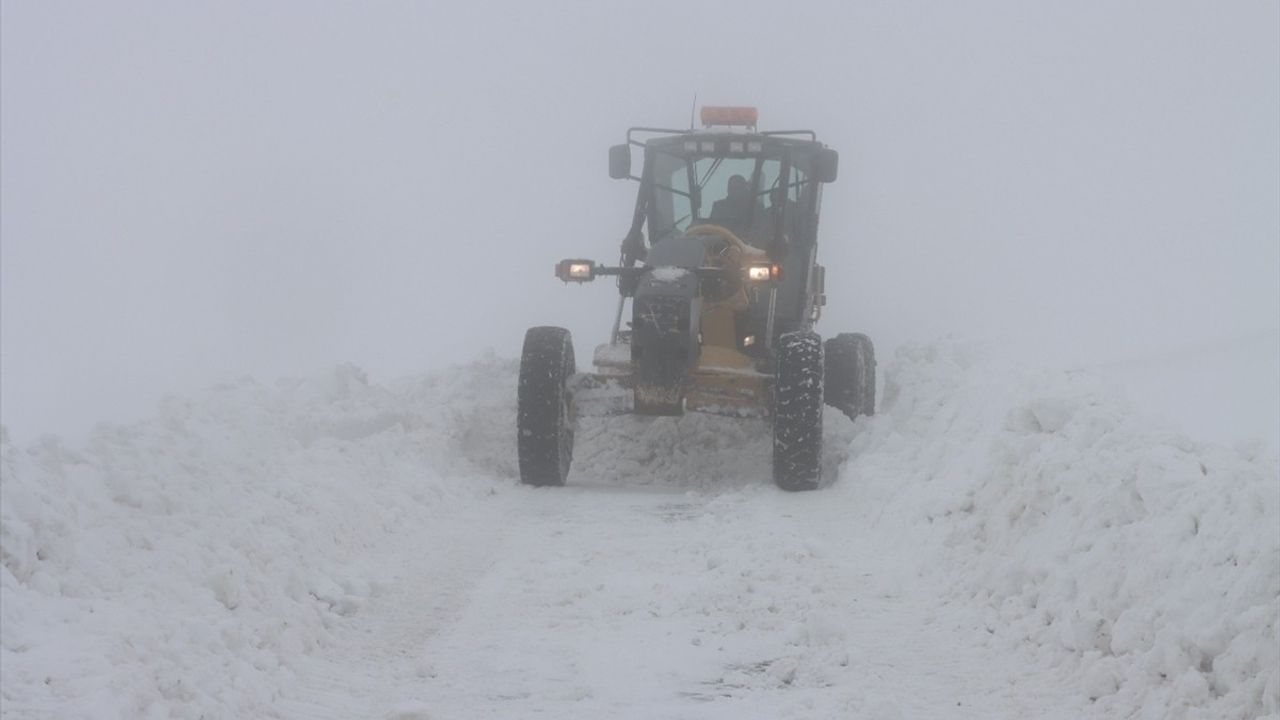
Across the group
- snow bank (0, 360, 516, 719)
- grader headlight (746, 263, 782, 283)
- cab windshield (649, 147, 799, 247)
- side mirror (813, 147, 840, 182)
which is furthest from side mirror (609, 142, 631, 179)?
snow bank (0, 360, 516, 719)

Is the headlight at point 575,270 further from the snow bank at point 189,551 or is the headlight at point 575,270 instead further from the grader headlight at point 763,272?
the snow bank at point 189,551

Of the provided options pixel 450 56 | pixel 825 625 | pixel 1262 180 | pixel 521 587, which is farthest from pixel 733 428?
pixel 450 56

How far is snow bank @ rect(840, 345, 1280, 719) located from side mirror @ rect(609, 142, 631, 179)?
372 centimetres

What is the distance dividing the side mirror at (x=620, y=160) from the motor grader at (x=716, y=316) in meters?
Result: 0.02

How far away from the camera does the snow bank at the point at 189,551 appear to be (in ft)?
12.6

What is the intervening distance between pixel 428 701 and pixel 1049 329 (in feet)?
84.5

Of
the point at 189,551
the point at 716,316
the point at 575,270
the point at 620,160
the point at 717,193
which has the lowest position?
the point at 189,551

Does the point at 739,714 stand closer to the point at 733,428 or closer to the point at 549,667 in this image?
the point at 549,667

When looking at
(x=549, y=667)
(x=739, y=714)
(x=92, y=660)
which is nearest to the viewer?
(x=92, y=660)

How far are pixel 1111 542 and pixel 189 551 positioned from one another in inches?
133

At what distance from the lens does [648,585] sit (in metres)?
5.91

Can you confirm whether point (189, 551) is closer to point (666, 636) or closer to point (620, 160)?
point (666, 636)

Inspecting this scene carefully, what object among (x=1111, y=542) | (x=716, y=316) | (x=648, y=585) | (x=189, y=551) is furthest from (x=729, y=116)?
(x=189, y=551)

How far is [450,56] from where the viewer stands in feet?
255
